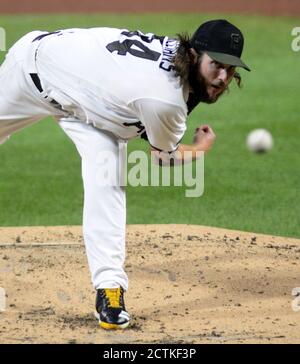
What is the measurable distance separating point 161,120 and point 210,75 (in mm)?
373

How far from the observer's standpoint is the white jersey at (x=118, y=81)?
5723mm

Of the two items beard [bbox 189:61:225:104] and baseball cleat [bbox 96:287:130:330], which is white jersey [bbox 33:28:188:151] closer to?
beard [bbox 189:61:225:104]

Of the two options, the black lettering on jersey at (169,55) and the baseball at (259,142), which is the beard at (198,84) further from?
the baseball at (259,142)

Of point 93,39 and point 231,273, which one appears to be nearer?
point 93,39

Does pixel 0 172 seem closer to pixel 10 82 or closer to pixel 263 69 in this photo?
pixel 10 82

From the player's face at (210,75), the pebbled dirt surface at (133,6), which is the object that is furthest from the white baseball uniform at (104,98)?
the pebbled dirt surface at (133,6)

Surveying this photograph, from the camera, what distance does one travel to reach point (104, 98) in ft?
19.4

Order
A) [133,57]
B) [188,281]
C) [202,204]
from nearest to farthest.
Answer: [133,57]
[188,281]
[202,204]

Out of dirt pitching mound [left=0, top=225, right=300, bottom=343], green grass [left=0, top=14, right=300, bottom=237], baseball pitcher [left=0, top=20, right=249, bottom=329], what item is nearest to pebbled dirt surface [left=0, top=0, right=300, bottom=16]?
green grass [left=0, top=14, right=300, bottom=237]

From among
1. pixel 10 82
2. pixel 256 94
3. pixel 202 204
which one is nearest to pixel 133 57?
pixel 10 82

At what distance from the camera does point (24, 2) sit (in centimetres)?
2291

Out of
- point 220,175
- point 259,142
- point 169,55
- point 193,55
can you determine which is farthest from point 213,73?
point 220,175

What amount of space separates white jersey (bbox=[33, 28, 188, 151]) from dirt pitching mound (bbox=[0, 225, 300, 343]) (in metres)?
1.07

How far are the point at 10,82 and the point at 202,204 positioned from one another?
3.35m
